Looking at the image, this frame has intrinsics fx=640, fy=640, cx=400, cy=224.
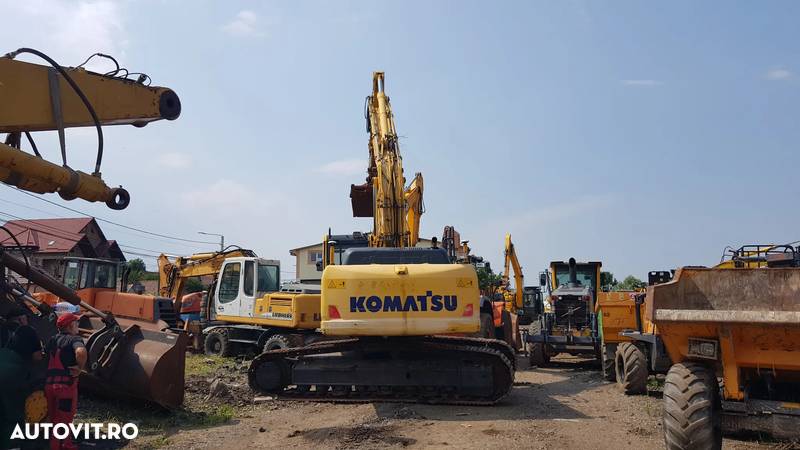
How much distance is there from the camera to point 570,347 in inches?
581

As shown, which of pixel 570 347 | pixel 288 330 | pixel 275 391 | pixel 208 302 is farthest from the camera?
pixel 208 302

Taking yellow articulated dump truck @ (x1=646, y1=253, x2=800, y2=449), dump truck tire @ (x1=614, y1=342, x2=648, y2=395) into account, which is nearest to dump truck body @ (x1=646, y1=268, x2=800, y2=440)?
yellow articulated dump truck @ (x1=646, y1=253, x2=800, y2=449)

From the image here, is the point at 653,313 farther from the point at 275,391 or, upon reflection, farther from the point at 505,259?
the point at 505,259

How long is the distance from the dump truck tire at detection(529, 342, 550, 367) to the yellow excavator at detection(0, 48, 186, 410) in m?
8.75

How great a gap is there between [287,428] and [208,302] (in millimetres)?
10490

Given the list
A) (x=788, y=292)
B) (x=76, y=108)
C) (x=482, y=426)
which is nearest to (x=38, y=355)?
(x=76, y=108)

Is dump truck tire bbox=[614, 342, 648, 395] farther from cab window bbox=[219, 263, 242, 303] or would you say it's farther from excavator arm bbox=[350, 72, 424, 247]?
cab window bbox=[219, 263, 242, 303]

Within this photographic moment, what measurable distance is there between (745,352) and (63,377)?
647cm

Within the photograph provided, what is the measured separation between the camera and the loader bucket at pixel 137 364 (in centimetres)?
803

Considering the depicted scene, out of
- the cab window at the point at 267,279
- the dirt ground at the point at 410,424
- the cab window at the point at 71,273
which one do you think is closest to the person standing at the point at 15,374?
the dirt ground at the point at 410,424

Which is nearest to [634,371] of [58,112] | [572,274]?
[572,274]

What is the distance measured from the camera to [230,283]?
15.5 m

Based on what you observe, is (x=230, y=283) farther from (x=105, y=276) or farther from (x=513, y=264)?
(x=513, y=264)

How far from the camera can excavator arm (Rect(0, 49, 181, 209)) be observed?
6191 mm
